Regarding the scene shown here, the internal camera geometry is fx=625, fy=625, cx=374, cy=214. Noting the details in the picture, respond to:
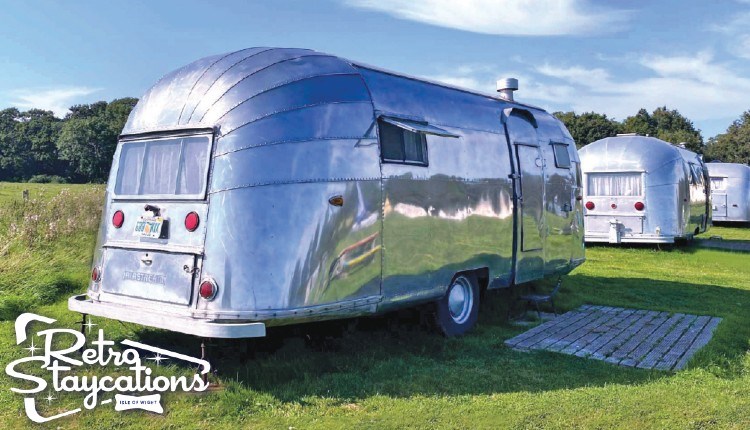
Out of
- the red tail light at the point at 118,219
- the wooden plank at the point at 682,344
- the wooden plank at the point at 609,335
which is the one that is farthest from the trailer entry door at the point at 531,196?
the red tail light at the point at 118,219

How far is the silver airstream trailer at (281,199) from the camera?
17.3 feet

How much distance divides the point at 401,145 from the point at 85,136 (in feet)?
146

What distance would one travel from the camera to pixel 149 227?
5676mm

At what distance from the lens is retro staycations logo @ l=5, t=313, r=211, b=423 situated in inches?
200

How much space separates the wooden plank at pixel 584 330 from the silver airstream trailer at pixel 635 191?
8571 millimetres

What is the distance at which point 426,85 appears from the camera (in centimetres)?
711

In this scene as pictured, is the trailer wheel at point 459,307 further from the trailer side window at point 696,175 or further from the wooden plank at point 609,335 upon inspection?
the trailer side window at point 696,175

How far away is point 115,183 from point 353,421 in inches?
134

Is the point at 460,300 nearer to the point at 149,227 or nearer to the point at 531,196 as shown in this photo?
the point at 531,196

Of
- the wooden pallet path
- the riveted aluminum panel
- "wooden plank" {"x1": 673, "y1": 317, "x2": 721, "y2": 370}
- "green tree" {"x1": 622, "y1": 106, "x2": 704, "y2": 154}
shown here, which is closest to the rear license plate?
the riveted aluminum panel

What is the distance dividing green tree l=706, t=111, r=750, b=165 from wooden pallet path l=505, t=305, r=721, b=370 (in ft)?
205

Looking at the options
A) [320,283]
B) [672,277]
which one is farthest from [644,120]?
[320,283]

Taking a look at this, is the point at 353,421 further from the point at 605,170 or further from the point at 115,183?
the point at 605,170

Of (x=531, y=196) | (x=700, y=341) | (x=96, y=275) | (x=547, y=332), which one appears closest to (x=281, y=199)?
(x=96, y=275)
